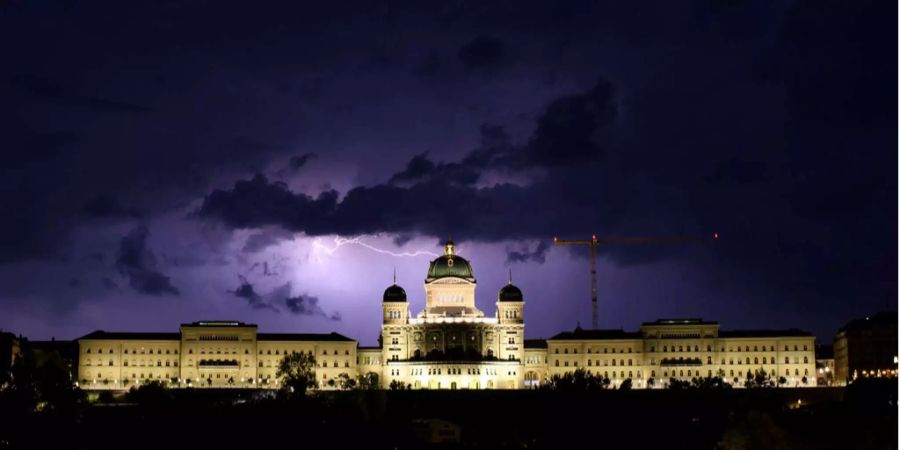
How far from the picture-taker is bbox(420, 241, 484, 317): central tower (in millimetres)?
189750

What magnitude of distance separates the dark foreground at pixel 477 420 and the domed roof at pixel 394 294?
26.1 m

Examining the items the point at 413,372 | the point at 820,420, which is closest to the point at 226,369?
the point at 413,372

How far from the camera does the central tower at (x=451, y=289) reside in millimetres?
189750

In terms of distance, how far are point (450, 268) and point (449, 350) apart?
10.8 m

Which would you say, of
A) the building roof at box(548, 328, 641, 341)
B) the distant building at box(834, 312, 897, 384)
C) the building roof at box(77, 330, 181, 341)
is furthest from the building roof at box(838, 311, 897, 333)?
the building roof at box(77, 330, 181, 341)

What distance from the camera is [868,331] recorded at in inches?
7520

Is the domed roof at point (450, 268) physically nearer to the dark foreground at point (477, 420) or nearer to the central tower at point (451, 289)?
the central tower at point (451, 289)

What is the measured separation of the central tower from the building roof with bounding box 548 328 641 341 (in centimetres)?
1056

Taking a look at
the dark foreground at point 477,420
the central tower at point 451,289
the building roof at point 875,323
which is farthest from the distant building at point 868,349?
the central tower at point 451,289

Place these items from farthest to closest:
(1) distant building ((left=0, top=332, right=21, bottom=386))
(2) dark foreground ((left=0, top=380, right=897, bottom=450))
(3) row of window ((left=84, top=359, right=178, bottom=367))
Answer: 1. (3) row of window ((left=84, top=359, right=178, bottom=367))
2. (1) distant building ((left=0, top=332, right=21, bottom=386))
3. (2) dark foreground ((left=0, top=380, right=897, bottom=450))

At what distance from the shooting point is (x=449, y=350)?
185m

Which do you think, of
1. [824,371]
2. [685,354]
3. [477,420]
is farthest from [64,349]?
[824,371]

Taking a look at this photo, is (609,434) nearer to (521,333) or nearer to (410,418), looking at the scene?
(410,418)

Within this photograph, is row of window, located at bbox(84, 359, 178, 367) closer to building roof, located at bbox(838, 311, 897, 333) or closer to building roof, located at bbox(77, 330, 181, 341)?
building roof, located at bbox(77, 330, 181, 341)
